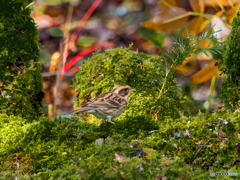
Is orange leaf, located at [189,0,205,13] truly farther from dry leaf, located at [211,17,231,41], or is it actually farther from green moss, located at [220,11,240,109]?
green moss, located at [220,11,240,109]

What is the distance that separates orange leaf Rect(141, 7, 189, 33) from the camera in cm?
472

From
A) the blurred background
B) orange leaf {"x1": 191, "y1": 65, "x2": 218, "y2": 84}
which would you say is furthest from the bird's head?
the blurred background

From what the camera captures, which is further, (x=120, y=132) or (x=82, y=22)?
(x=82, y=22)

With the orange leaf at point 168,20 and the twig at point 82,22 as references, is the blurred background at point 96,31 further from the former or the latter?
the orange leaf at point 168,20

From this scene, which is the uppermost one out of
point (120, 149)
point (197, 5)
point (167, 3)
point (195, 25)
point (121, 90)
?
point (167, 3)

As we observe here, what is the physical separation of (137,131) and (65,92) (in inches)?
167

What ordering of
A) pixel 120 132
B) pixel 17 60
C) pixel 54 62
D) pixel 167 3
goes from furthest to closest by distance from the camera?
pixel 54 62 < pixel 167 3 < pixel 17 60 < pixel 120 132

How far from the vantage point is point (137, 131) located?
9.45 ft

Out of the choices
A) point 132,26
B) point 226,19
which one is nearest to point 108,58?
point 226,19

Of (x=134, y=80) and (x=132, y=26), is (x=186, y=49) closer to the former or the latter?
(x=134, y=80)

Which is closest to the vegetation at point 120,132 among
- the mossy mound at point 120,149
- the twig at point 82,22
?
the mossy mound at point 120,149

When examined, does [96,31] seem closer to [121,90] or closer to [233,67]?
[121,90]

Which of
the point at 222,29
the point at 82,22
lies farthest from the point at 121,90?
the point at 82,22

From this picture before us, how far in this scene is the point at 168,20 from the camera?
4.79 meters
